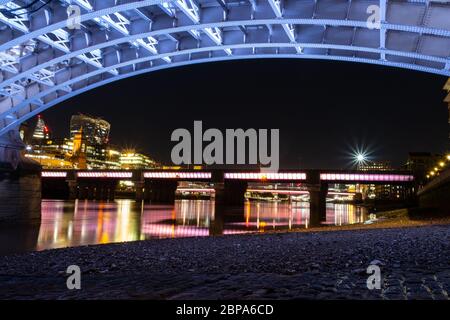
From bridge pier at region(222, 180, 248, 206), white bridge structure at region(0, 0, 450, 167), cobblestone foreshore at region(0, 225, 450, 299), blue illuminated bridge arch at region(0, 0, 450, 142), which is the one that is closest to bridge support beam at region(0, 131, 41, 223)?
white bridge structure at region(0, 0, 450, 167)

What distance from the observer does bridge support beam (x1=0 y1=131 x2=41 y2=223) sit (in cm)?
2759

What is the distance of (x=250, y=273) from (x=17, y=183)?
2563 centimetres

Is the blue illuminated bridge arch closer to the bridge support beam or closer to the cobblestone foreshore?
the bridge support beam

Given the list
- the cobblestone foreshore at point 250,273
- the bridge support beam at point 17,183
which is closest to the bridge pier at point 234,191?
the bridge support beam at point 17,183

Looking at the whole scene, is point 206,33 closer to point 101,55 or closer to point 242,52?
point 242,52

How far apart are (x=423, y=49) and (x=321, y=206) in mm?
55786

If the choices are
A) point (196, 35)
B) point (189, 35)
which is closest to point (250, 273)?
point (196, 35)

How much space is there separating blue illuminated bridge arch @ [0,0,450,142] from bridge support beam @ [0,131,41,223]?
1.91 m

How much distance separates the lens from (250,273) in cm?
738

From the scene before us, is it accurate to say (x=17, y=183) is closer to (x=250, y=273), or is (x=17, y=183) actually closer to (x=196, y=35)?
(x=196, y=35)

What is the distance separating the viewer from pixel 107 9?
1953cm

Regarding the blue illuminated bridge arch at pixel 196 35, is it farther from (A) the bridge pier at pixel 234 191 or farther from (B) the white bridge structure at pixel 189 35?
(A) the bridge pier at pixel 234 191
